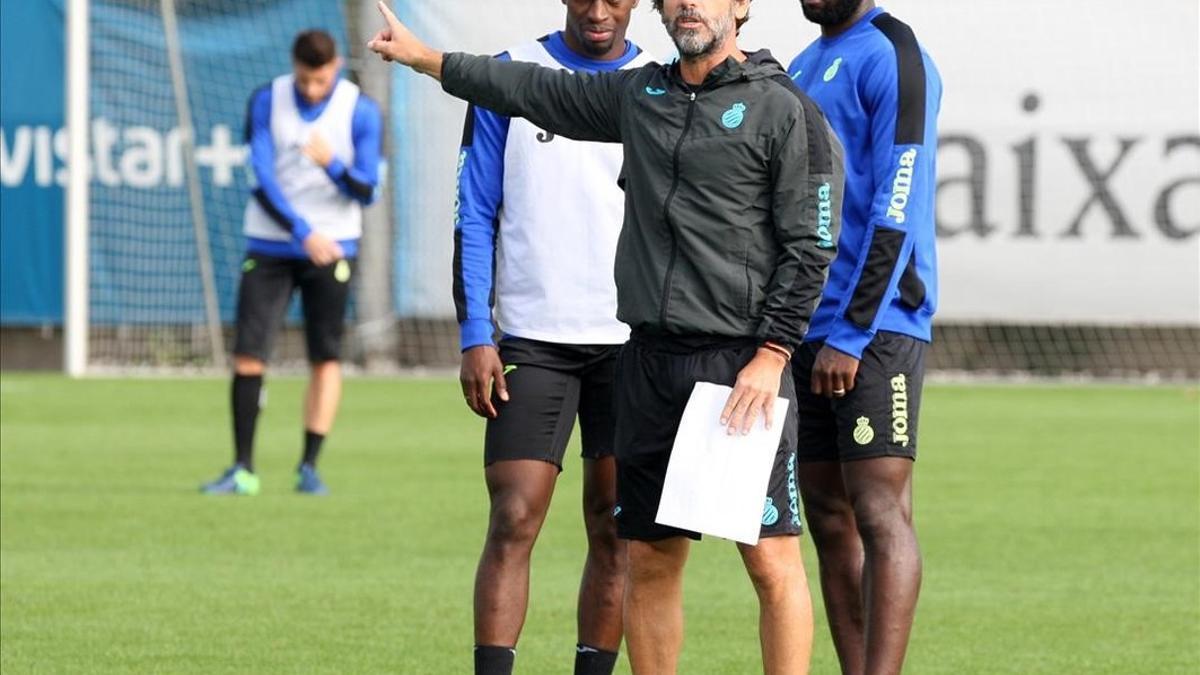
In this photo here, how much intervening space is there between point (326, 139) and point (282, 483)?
6.09ft

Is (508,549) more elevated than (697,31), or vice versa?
(697,31)

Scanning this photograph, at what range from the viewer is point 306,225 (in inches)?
484

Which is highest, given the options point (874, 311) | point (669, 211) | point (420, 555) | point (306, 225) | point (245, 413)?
point (669, 211)

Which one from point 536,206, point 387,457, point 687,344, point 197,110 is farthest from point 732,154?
point 197,110

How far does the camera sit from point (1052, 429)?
1620cm

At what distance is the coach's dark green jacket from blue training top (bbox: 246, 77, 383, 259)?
6.67 meters

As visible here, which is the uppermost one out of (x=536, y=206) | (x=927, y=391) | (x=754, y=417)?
(x=536, y=206)

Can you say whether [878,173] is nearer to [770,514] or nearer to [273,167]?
[770,514]

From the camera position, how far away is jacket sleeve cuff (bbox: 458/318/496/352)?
21.3ft

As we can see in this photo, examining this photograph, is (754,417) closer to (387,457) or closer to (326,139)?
(326,139)

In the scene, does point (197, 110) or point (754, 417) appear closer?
point (754, 417)

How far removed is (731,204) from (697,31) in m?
0.42

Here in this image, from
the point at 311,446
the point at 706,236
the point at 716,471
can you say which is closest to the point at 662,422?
the point at 716,471

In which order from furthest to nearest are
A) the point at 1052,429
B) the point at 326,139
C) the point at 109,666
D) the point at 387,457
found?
the point at 1052,429 < the point at 387,457 < the point at 326,139 < the point at 109,666
